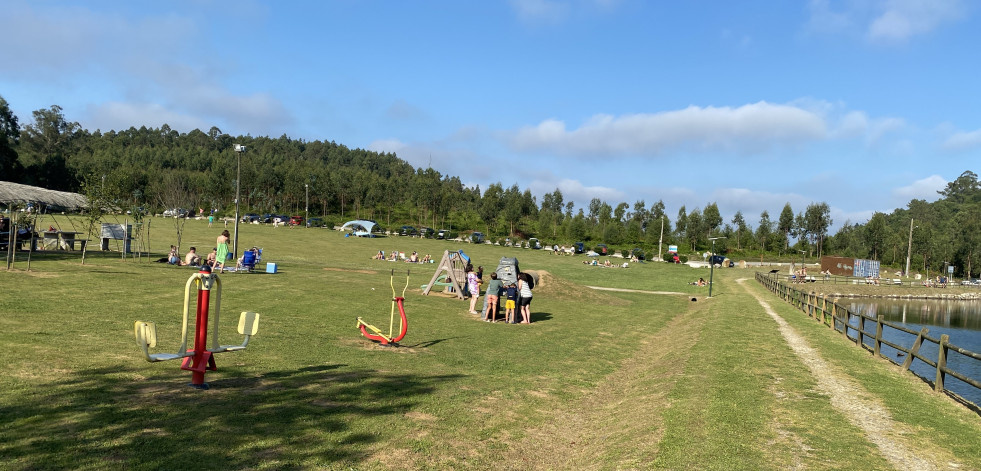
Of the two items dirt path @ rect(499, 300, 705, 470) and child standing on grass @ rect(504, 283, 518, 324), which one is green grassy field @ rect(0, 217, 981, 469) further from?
child standing on grass @ rect(504, 283, 518, 324)

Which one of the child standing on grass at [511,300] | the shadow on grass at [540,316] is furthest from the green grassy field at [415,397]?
the shadow on grass at [540,316]

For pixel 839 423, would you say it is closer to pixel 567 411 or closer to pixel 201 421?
pixel 567 411

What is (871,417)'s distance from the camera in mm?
9445

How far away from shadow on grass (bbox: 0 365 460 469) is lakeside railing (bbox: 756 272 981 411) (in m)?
10.9

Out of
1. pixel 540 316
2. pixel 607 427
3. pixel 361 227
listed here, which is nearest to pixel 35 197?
pixel 540 316

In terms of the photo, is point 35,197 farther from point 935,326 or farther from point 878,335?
point 935,326

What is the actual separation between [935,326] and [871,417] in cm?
4468

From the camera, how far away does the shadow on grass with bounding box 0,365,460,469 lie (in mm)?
6121

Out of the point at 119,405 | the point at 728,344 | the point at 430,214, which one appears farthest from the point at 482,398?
the point at 430,214

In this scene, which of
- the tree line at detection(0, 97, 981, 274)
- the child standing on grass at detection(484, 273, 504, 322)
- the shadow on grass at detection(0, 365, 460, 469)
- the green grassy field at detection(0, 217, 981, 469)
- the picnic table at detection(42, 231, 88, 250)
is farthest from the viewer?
the tree line at detection(0, 97, 981, 274)

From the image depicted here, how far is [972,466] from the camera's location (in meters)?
7.35

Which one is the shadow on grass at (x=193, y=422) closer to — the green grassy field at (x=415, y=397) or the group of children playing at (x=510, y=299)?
the green grassy field at (x=415, y=397)

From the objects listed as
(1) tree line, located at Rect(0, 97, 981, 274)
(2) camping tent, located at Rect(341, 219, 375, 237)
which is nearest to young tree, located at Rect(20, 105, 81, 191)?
(1) tree line, located at Rect(0, 97, 981, 274)

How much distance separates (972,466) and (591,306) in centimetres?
2021
